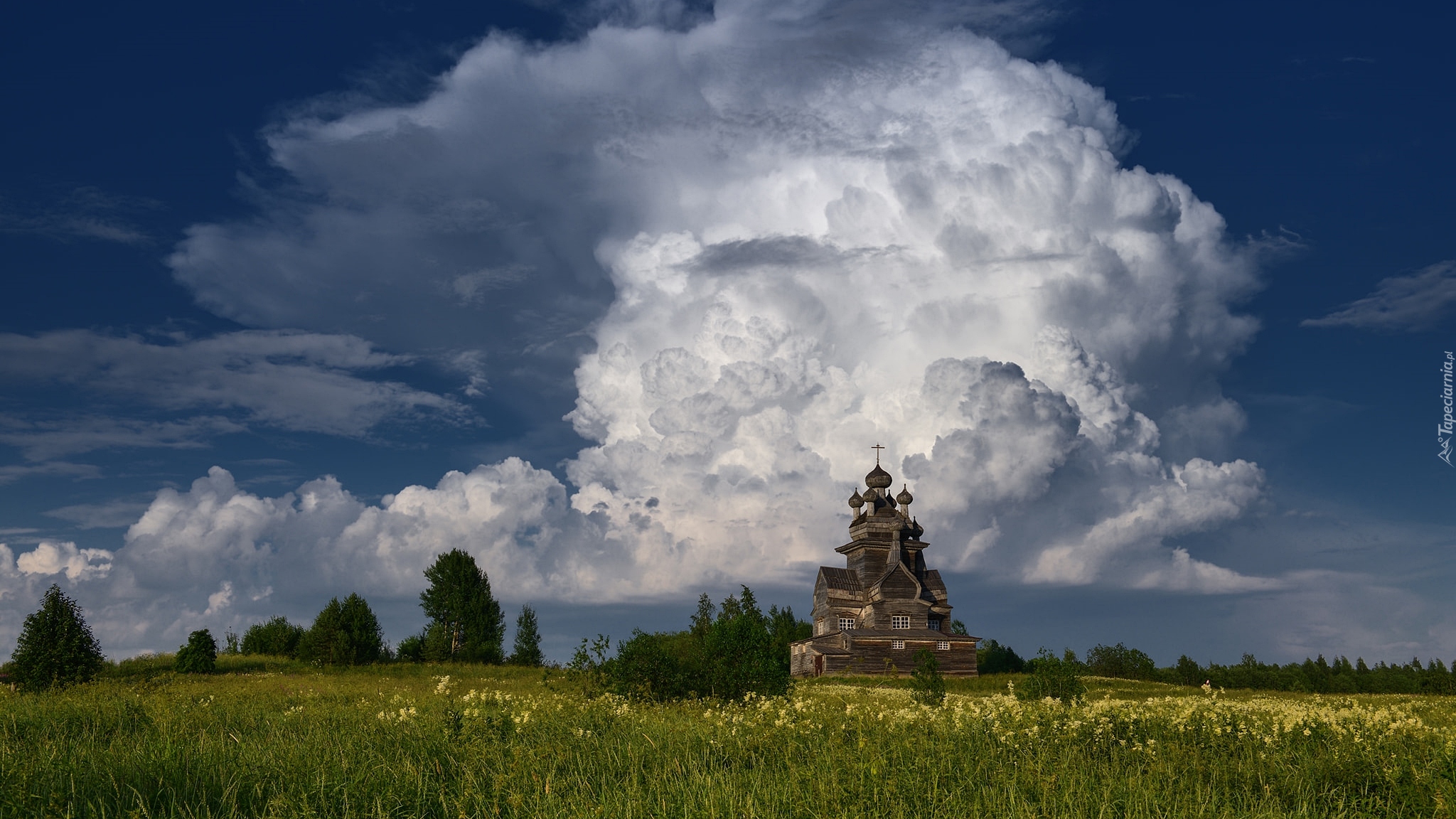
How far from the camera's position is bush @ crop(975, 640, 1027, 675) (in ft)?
195

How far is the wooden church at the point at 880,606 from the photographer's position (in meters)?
52.3

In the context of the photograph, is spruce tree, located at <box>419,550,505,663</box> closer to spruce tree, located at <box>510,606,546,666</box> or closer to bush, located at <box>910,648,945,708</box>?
spruce tree, located at <box>510,606,546,666</box>

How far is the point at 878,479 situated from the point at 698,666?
42.7 m

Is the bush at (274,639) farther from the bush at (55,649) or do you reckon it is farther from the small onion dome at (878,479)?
the small onion dome at (878,479)

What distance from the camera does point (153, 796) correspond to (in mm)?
7465

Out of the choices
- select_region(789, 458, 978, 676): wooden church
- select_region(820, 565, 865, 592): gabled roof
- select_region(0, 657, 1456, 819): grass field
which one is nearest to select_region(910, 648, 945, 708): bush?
select_region(0, 657, 1456, 819): grass field

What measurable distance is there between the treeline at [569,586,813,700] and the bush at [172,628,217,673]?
25848 millimetres

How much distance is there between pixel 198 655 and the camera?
3562 centimetres

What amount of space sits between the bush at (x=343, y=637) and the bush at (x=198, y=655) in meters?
5.66

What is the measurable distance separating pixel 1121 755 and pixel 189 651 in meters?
37.4

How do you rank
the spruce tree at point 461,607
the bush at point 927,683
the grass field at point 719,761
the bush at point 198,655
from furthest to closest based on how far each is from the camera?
1. the spruce tree at point 461,607
2. the bush at point 198,655
3. the bush at point 927,683
4. the grass field at point 719,761

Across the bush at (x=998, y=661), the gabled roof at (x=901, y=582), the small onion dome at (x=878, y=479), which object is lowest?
the bush at (x=998, y=661)

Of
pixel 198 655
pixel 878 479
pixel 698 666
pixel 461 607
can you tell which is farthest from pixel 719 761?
pixel 878 479

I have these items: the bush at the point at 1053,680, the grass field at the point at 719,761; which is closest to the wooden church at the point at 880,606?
the bush at the point at 1053,680
